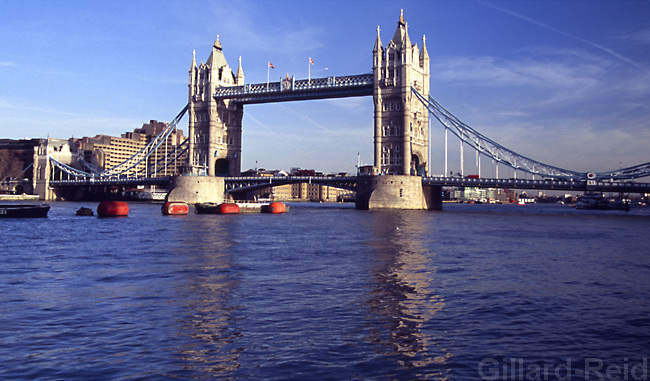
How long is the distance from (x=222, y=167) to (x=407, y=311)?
122095 mm

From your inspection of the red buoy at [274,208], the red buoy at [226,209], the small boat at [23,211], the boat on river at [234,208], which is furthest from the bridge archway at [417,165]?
the small boat at [23,211]

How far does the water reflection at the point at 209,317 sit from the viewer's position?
39.2ft

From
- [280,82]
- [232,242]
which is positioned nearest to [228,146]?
[280,82]

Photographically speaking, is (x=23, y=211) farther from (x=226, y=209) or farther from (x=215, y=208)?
(x=226, y=209)

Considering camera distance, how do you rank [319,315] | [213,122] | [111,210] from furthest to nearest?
[213,122] < [111,210] < [319,315]

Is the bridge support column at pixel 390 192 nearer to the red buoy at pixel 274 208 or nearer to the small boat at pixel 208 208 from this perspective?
the red buoy at pixel 274 208

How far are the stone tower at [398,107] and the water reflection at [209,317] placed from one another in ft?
272

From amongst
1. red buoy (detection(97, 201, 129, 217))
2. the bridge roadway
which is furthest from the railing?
red buoy (detection(97, 201, 129, 217))

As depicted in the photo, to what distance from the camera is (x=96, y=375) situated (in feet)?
36.0

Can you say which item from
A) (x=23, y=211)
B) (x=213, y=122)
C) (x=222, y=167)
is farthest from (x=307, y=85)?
(x=23, y=211)

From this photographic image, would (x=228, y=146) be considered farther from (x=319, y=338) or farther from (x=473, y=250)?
(x=319, y=338)

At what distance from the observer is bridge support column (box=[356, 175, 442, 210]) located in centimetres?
10012

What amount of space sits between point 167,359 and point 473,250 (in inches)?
1039

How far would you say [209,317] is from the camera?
1584cm
